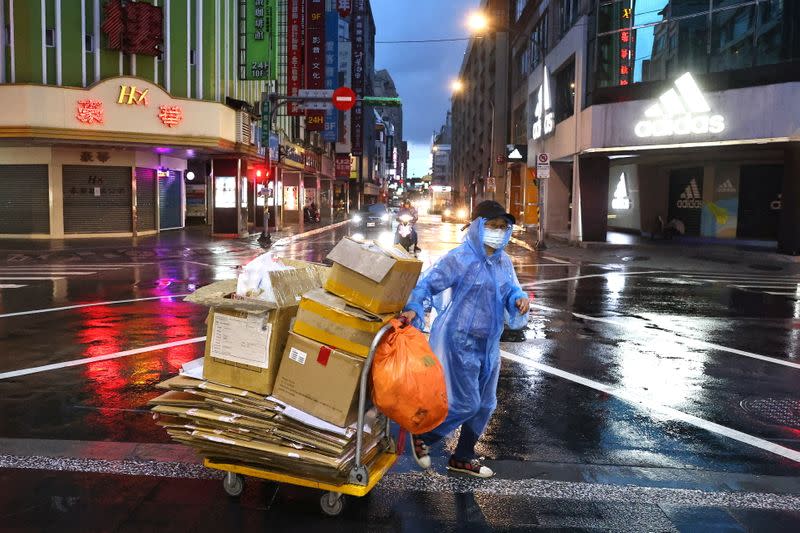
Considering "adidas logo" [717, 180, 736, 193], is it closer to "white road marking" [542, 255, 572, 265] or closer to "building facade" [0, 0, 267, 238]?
"white road marking" [542, 255, 572, 265]

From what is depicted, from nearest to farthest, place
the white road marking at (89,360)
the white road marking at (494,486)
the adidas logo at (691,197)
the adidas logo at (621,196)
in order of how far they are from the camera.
A: 1. the white road marking at (494,486)
2. the white road marking at (89,360)
3. the adidas logo at (691,197)
4. the adidas logo at (621,196)

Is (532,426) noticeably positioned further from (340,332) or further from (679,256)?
A: (679,256)

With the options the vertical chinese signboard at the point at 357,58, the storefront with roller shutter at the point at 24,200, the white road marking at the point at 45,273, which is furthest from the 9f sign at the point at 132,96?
the vertical chinese signboard at the point at 357,58

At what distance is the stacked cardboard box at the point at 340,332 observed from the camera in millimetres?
3975

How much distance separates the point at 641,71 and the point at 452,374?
2497 centimetres

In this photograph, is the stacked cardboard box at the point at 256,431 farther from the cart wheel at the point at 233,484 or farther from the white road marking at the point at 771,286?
the white road marking at the point at 771,286

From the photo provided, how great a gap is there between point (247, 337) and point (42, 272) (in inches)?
620

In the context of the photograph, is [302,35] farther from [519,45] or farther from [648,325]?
[648,325]

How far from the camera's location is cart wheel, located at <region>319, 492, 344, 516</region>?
4.12 meters

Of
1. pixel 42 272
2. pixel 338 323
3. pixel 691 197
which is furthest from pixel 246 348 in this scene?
pixel 691 197

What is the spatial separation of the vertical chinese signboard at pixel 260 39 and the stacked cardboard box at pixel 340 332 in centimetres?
2745

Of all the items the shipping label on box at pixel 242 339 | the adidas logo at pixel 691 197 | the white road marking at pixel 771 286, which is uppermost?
the adidas logo at pixel 691 197

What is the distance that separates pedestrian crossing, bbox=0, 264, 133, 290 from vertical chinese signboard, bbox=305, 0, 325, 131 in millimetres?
25969

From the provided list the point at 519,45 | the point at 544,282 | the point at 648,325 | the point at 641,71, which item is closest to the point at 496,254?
the point at 648,325
